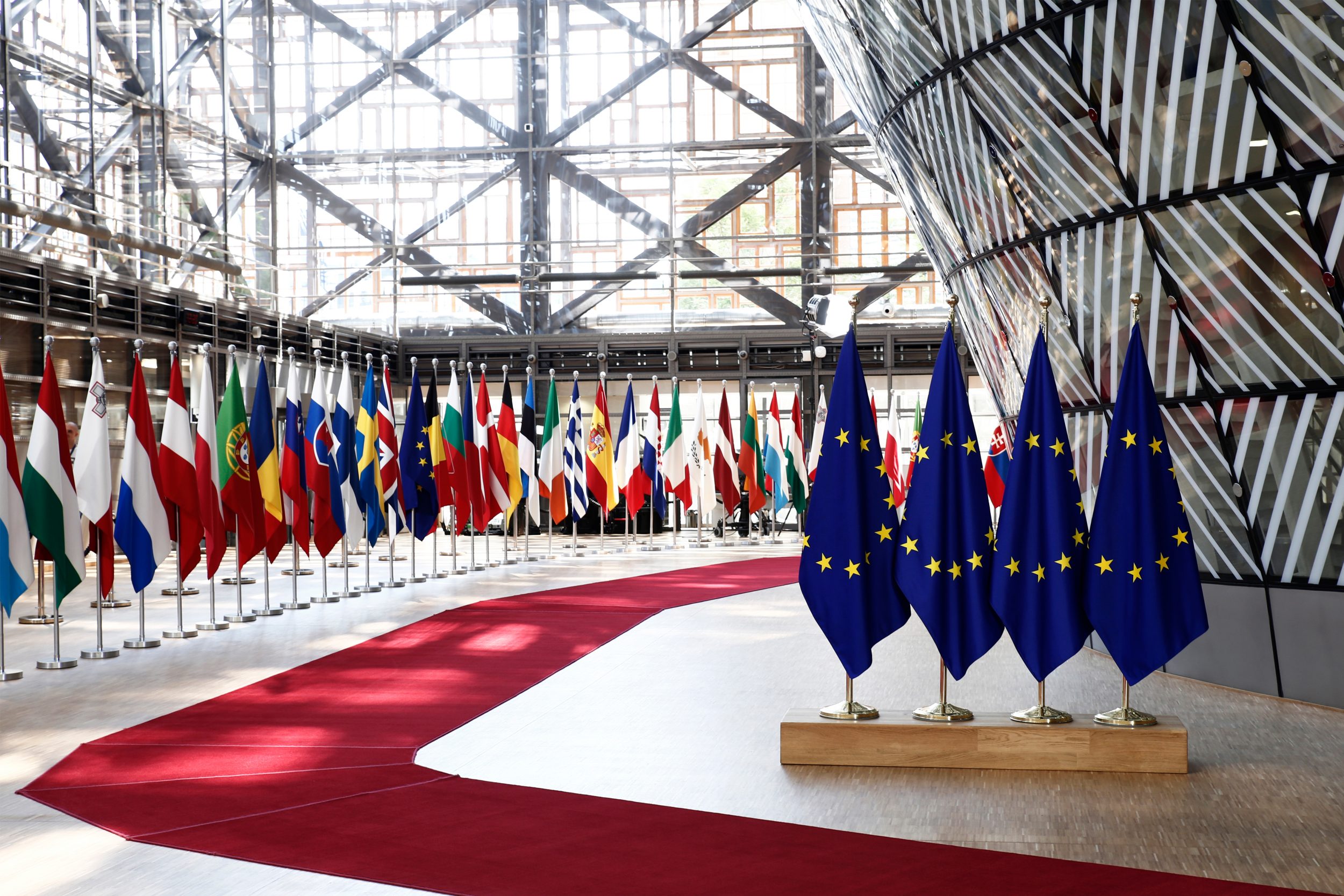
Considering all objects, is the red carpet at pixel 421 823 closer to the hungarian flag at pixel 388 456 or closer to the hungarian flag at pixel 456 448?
the hungarian flag at pixel 388 456

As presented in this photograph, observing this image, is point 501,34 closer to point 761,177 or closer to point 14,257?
point 761,177

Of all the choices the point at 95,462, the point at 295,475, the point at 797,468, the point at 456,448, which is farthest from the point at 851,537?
the point at 797,468

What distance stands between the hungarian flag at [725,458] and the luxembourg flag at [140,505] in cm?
1353

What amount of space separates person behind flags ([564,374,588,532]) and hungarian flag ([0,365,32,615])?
1085 cm

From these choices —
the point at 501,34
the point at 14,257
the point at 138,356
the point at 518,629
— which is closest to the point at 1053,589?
the point at 518,629

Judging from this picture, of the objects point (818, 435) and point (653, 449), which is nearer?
point (653, 449)

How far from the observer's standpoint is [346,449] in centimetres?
1393

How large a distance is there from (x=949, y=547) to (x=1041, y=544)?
0.51 metres

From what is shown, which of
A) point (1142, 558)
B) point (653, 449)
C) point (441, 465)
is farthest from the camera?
point (653, 449)

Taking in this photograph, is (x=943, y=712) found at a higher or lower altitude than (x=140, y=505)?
lower

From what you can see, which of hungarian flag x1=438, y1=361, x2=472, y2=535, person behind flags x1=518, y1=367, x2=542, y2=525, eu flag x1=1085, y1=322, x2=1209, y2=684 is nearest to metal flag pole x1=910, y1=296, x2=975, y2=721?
eu flag x1=1085, y1=322, x2=1209, y2=684

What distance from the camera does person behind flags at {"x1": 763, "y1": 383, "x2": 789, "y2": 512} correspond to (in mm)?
24469

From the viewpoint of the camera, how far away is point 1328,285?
301 inches

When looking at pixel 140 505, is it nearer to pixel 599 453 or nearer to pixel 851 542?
pixel 851 542
